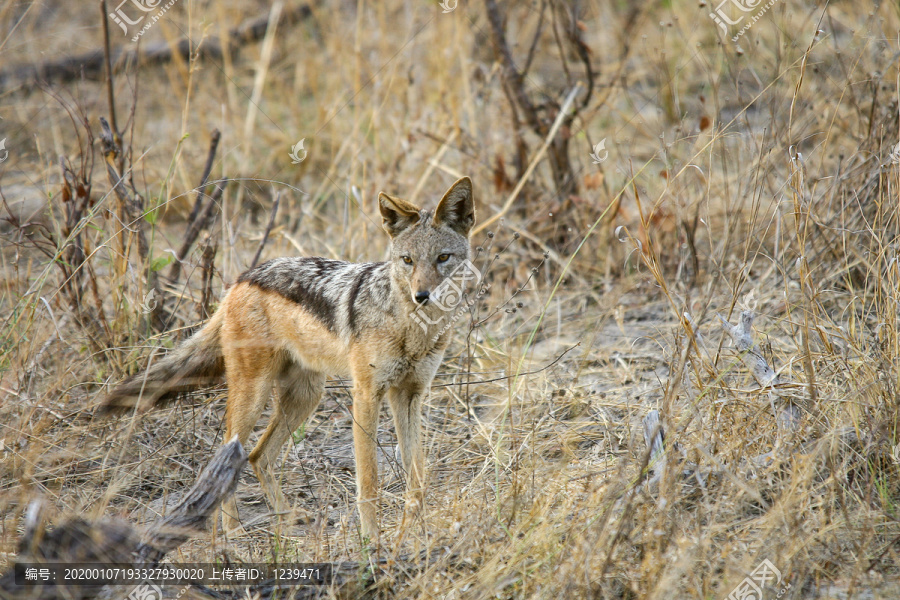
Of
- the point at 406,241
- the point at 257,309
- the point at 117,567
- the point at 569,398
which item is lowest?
the point at 569,398

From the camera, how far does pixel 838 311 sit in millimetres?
5309

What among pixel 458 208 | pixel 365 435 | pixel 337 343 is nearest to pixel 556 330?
pixel 458 208

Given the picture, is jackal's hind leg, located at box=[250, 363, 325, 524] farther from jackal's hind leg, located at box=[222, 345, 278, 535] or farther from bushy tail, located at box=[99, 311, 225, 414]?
bushy tail, located at box=[99, 311, 225, 414]

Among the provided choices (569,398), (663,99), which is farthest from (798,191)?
(663,99)

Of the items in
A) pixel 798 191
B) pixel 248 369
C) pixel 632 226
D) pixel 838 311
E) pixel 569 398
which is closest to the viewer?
pixel 798 191

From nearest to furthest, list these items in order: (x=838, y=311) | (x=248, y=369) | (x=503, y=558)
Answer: (x=503, y=558) < (x=248, y=369) < (x=838, y=311)

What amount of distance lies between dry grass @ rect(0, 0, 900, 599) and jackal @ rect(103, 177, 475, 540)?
0.92 ft

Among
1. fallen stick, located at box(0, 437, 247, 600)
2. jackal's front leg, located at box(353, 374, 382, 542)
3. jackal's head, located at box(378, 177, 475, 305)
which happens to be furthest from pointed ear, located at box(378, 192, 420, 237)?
fallen stick, located at box(0, 437, 247, 600)

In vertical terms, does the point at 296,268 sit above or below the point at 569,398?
above

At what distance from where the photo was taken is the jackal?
13.6ft

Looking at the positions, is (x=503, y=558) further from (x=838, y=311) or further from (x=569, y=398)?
(x=838, y=311)

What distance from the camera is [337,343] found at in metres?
4.37

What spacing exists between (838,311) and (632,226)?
2.30m

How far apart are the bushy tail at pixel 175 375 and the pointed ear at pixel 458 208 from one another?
5.44ft
